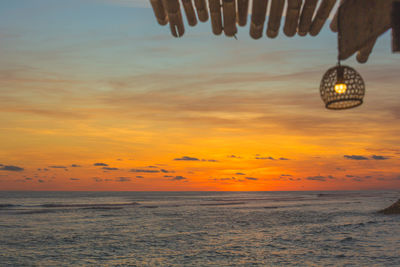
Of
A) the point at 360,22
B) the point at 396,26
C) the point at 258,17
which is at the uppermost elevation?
the point at 258,17

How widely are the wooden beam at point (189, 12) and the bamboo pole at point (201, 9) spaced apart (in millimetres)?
→ 74

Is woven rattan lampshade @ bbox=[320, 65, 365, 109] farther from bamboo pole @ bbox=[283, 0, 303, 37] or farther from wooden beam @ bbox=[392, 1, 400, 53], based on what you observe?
bamboo pole @ bbox=[283, 0, 303, 37]

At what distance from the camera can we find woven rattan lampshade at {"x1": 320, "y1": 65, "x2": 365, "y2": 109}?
11.9ft

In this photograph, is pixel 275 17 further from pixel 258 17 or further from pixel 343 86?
pixel 343 86

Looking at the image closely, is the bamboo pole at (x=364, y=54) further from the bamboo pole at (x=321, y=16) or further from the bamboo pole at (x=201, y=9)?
the bamboo pole at (x=201, y=9)

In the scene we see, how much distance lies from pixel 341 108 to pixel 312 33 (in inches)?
43.2

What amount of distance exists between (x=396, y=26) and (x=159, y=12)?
2409 mm

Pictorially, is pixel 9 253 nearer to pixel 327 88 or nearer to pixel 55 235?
pixel 55 235

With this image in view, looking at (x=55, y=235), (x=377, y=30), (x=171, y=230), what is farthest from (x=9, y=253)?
(x=377, y=30)

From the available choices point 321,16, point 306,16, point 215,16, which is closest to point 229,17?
point 215,16

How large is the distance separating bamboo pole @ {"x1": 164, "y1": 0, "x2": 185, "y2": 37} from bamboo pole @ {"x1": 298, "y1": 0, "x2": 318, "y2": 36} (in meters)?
1.40

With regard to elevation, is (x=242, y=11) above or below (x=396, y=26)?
above

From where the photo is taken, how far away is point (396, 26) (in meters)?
3.07

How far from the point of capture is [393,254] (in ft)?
37.9
